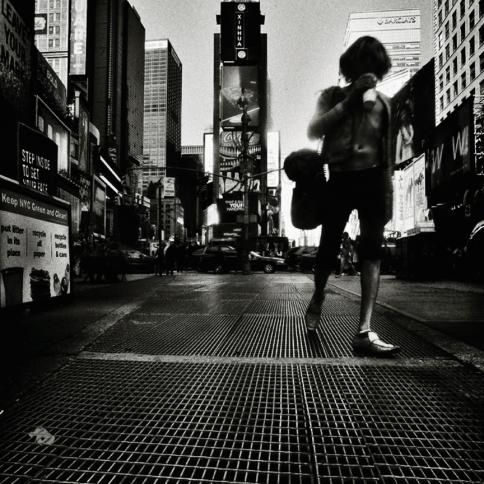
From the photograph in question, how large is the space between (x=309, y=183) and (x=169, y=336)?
1452mm

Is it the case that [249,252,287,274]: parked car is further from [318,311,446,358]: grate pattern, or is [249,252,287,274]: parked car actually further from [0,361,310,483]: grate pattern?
[0,361,310,483]: grate pattern

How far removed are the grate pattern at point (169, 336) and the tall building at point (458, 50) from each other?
45898 mm

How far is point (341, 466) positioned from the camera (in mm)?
1229

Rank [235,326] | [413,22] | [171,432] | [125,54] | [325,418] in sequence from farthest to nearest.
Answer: [413,22] → [125,54] → [235,326] → [325,418] → [171,432]

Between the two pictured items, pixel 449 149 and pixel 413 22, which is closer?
pixel 449 149

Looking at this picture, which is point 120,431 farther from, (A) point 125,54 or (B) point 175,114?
(B) point 175,114

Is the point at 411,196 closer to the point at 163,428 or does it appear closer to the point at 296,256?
the point at 296,256

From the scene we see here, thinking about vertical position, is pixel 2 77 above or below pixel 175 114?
below

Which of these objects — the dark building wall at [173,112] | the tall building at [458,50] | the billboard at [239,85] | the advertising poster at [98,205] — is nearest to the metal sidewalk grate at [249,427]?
the tall building at [458,50]

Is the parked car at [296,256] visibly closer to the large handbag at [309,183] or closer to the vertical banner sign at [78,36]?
the large handbag at [309,183]

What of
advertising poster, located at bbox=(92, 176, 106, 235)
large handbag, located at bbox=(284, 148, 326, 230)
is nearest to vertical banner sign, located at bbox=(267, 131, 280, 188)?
advertising poster, located at bbox=(92, 176, 106, 235)

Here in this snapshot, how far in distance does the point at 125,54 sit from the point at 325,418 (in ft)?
386

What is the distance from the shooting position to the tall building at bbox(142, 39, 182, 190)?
170m

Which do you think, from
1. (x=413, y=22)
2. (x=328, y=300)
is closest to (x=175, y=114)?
(x=413, y=22)
